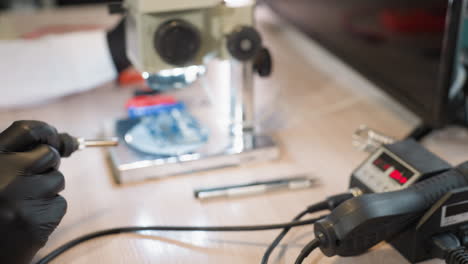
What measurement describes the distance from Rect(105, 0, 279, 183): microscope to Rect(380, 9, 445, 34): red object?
0.73 ft

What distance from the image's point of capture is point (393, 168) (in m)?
0.65

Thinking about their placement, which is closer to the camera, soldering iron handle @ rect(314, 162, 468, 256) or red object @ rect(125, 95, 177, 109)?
soldering iron handle @ rect(314, 162, 468, 256)

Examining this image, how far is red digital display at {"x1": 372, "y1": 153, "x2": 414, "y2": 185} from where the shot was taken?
2.05 feet

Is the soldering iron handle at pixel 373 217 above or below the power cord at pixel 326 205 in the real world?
above

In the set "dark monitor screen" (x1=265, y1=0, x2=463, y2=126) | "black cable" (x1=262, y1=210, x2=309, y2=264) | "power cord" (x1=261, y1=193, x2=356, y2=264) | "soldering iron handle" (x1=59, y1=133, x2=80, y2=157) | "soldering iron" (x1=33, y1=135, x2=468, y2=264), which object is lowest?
"black cable" (x1=262, y1=210, x2=309, y2=264)

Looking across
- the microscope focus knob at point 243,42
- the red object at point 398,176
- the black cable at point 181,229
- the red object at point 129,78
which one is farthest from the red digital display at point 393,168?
the red object at point 129,78

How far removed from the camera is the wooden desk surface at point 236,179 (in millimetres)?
632

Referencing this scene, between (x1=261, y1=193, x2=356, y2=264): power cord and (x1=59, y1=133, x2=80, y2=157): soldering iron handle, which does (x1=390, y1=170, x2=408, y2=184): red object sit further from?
(x1=59, y1=133, x2=80, y2=157): soldering iron handle

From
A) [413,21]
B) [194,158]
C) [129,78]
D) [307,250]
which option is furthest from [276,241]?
[129,78]

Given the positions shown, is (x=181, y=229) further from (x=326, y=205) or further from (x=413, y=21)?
(x=413, y=21)

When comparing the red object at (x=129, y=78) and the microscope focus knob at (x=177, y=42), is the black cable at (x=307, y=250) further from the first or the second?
the red object at (x=129, y=78)

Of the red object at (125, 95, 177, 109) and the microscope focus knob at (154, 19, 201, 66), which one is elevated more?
the microscope focus knob at (154, 19, 201, 66)

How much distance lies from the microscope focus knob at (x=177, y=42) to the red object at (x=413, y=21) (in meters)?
0.32

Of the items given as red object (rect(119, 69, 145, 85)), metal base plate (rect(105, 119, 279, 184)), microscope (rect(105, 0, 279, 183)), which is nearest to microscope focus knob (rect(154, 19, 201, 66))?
microscope (rect(105, 0, 279, 183))
